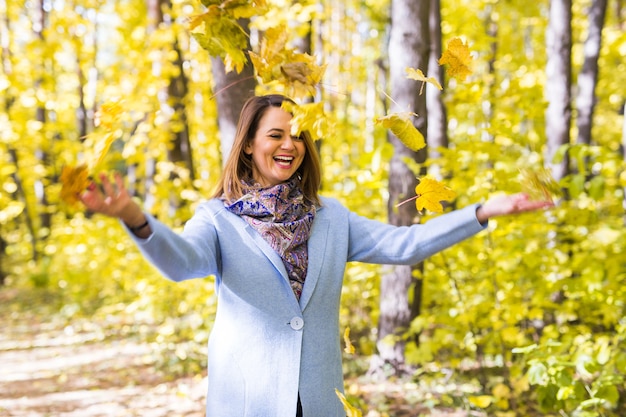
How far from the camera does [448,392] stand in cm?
404

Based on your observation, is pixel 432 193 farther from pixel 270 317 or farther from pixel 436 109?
pixel 436 109

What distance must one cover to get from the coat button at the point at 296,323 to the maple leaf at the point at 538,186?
0.76 m

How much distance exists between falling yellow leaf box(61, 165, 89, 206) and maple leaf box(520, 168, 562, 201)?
1130mm

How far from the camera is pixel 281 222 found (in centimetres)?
181

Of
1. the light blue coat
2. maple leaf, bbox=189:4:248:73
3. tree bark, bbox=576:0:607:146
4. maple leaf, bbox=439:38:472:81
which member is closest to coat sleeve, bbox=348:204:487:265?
the light blue coat

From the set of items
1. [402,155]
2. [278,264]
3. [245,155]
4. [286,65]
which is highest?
[402,155]

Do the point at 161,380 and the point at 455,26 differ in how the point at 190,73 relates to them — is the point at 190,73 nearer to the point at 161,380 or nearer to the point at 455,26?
the point at 455,26

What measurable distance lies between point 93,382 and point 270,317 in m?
4.36

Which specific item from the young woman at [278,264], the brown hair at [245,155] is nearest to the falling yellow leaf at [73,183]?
the young woman at [278,264]

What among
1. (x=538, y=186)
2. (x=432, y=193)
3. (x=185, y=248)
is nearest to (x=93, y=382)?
(x=185, y=248)

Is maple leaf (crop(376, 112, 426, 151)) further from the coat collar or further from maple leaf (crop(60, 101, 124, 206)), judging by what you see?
maple leaf (crop(60, 101, 124, 206))

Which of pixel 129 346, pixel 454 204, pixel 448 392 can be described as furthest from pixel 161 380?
pixel 454 204

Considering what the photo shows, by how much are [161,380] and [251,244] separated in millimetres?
3973

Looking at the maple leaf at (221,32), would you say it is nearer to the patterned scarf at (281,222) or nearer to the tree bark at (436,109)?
the patterned scarf at (281,222)
